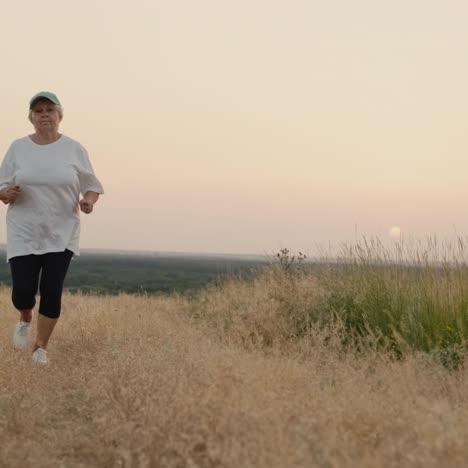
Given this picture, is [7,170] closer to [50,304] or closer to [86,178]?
[86,178]

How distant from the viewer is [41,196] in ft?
20.4

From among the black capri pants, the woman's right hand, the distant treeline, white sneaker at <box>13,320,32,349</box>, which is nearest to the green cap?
the woman's right hand

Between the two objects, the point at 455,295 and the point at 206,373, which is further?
the point at 455,295

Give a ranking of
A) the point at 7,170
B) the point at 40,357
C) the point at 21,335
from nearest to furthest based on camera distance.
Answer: the point at 40,357
the point at 7,170
the point at 21,335

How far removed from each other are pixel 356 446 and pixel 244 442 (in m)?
0.48

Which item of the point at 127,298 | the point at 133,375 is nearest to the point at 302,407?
the point at 133,375

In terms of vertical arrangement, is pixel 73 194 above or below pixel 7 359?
above

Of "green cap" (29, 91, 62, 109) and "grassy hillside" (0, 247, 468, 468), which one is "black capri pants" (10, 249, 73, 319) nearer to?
"grassy hillside" (0, 247, 468, 468)

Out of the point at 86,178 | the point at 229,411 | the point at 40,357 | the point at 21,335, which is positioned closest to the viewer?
the point at 229,411

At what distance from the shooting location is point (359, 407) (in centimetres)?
361

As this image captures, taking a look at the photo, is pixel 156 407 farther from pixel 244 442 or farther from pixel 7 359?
pixel 7 359

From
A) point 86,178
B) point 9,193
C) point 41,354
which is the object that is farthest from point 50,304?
point 86,178

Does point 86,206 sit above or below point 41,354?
above

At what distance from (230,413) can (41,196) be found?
3.25 metres
